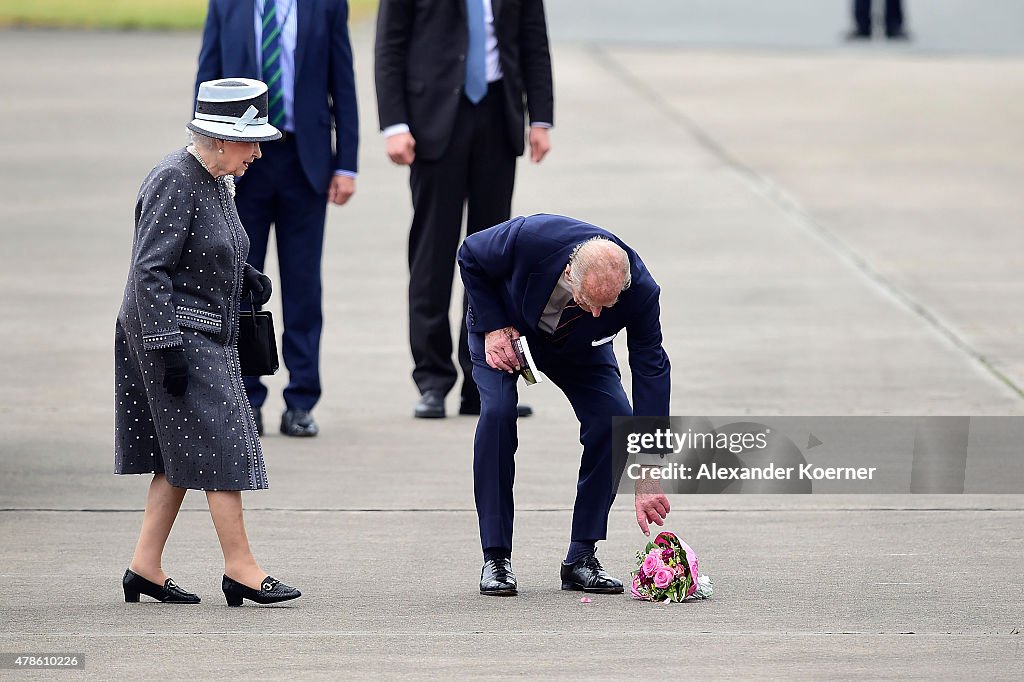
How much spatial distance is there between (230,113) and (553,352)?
128 centimetres

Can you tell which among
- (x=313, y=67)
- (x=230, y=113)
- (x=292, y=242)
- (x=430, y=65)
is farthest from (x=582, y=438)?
(x=430, y=65)

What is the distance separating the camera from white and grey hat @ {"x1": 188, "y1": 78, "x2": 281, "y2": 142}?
553 cm

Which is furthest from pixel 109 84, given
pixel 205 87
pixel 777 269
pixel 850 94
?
pixel 205 87

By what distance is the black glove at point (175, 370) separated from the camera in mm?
5398

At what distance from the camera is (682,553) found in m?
5.74

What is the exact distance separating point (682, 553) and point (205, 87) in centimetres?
205

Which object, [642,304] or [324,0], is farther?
[324,0]

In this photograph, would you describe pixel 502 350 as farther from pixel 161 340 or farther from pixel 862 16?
pixel 862 16

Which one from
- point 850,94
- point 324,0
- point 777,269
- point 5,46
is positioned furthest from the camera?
point 5,46

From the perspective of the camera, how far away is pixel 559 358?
5.96 meters

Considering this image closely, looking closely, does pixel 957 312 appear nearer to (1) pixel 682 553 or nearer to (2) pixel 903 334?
(2) pixel 903 334

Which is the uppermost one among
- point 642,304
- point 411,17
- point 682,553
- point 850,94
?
point 411,17

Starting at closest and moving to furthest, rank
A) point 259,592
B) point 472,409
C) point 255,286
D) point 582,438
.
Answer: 1. point 259,592
2. point 255,286
3. point 582,438
4. point 472,409

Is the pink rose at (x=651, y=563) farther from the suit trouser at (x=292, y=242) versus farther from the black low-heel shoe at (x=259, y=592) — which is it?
the suit trouser at (x=292, y=242)
